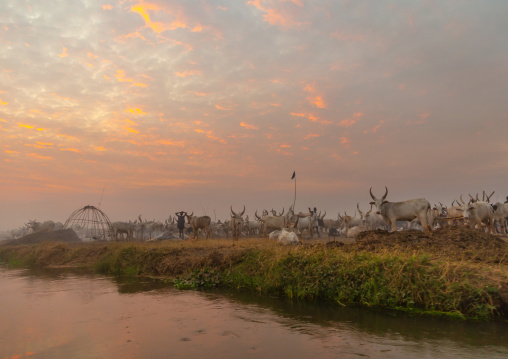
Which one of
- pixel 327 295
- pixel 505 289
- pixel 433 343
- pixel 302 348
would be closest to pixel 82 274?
pixel 327 295

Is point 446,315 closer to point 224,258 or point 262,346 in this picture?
point 262,346

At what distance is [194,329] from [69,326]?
2.60 metres

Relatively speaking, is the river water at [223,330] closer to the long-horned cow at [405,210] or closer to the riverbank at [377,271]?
the riverbank at [377,271]

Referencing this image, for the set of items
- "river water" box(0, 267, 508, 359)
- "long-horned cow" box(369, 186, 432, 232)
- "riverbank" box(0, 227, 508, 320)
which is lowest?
"river water" box(0, 267, 508, 359)

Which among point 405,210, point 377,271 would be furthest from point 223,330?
point 405,210

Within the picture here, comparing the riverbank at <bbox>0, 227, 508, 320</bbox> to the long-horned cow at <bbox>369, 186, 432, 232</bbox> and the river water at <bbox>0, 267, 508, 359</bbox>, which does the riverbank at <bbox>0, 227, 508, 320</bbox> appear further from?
the long-horned cow at <bbox>369, 186, 432, 232</bbox>

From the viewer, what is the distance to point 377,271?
7629 millimetres

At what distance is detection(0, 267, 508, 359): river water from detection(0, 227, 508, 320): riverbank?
1.45 feet

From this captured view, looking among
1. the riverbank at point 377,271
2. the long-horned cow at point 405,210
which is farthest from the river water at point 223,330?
the long-horned cow at point 405,210

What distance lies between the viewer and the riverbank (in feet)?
21.9

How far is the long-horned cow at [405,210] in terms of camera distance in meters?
16.2

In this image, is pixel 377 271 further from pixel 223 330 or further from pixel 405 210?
A: pixel 405 210

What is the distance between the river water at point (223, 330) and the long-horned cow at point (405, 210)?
10.2 metres

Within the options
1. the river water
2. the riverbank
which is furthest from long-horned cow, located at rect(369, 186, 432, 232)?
the river water
